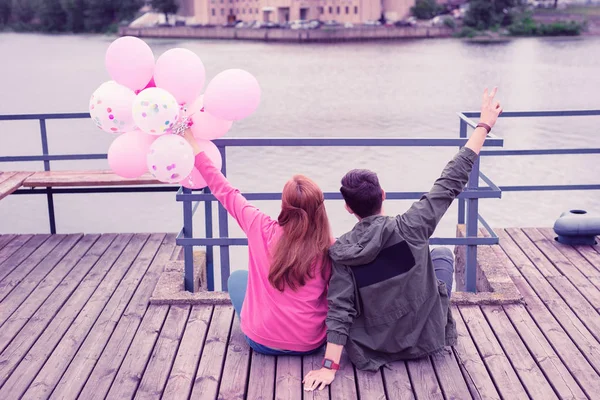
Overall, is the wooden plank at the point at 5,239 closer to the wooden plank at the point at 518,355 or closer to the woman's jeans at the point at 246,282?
the woman's jeans at the point at 246,282

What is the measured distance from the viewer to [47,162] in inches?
277

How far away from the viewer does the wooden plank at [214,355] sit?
3080 millimetres

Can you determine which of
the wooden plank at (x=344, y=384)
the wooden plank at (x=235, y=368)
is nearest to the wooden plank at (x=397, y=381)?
the wooden plank at (x=344, y=384)

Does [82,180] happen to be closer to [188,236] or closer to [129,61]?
[188,236]

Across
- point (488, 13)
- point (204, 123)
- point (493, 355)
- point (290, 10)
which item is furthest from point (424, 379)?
point (290, 10)

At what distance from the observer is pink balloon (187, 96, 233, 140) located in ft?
12.2

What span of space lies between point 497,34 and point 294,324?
74.6 m

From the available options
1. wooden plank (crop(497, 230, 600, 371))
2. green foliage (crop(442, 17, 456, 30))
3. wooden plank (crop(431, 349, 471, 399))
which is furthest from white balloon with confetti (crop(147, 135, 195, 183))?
green foliage (crop(442, 17, 456, 30))

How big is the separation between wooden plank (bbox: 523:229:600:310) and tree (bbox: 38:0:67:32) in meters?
91.2

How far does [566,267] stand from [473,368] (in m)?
1.97

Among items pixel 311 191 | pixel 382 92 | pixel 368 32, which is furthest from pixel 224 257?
pixel 368 32

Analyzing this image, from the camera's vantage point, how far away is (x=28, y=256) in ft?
17.7

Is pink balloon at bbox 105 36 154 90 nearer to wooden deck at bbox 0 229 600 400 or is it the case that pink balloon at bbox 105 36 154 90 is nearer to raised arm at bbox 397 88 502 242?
wooden deck at bbox 0 229 600 400

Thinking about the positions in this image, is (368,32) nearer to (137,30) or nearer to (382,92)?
(137,30)
